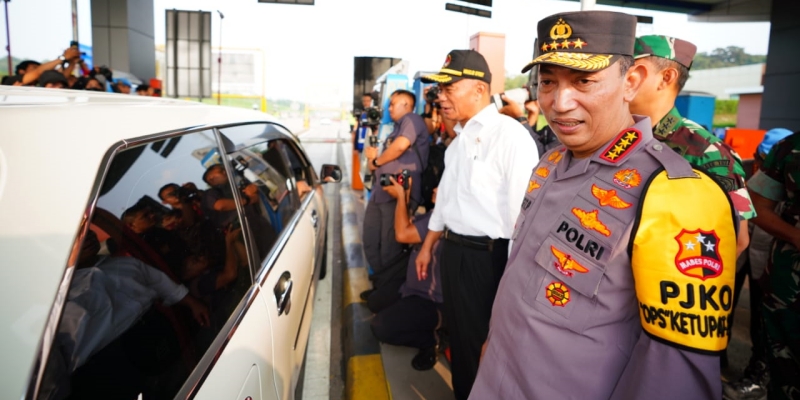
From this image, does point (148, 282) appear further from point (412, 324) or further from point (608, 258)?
point (412, 324)

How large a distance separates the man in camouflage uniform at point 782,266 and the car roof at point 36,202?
8.48 feet

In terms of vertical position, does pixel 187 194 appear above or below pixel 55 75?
below

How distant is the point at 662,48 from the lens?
1716 millimetres

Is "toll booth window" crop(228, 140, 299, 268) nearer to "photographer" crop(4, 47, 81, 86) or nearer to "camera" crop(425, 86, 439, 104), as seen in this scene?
"camera" crop(425, 86, 439, 104)

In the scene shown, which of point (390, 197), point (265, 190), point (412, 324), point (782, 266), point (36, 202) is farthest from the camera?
point (390, 197)

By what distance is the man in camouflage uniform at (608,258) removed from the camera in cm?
89

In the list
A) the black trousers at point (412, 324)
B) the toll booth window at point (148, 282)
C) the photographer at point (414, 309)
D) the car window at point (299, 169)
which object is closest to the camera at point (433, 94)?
the car window at point (299, 169)

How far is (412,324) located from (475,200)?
1.23 metres

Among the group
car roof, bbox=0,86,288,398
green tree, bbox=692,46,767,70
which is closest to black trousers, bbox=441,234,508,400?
car roof, bbox=0,86,288,398

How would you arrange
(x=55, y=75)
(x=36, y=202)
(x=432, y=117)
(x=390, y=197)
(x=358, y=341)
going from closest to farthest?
1. (x=36, y=202)
2. (x=358, y=341)
3. (x=390, y=197)
4. (x=432, y=117)
5. (x=55, y=75)

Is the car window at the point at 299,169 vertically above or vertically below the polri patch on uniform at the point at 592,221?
below

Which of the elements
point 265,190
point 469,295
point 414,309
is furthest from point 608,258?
point 414,309

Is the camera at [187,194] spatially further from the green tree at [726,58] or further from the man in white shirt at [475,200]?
the green tree at [726,58]

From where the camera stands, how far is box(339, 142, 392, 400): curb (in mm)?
2740
